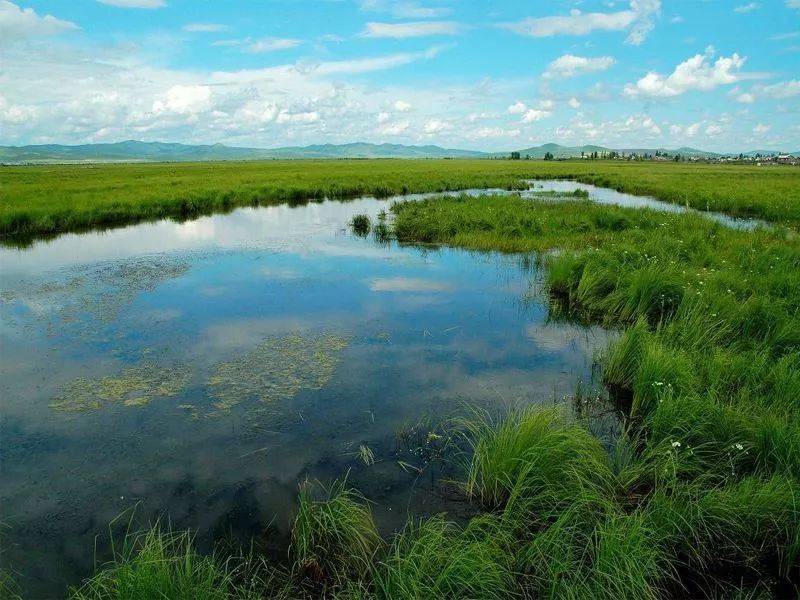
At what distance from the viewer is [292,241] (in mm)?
20906

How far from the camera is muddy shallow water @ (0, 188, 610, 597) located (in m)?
5.38

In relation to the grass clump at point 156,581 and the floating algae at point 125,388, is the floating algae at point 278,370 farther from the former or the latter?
the grass clump at point 156,581

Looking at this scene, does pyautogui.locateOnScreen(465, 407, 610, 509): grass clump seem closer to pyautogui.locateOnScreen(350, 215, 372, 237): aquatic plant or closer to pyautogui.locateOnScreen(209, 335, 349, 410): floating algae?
pyautogui.locateOnScreen(209, 335, 349, 410): floating algae

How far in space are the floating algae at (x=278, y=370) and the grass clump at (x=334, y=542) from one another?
2965 mm

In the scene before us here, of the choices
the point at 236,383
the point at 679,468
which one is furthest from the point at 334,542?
the point at 236,383

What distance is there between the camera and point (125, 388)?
25.7 ft

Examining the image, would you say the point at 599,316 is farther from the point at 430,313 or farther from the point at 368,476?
the point at 368,476

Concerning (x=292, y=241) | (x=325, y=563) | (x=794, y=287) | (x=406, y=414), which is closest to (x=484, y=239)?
(x=292, y=241)

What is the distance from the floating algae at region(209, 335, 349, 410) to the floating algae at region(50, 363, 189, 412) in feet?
2.13

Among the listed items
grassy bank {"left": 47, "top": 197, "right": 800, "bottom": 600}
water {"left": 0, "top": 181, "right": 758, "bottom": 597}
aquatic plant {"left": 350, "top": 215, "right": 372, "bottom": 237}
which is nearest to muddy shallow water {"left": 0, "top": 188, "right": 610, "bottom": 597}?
water {"left": 0, "top": 181, "right": 758, "bottom": 597}

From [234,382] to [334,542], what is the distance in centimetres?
408

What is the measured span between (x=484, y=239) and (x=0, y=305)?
49.1 ft

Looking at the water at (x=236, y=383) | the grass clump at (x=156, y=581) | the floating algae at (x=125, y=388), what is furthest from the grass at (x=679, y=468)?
the floating algae at (x=125, y=388)

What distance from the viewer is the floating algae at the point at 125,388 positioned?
7430 mm
